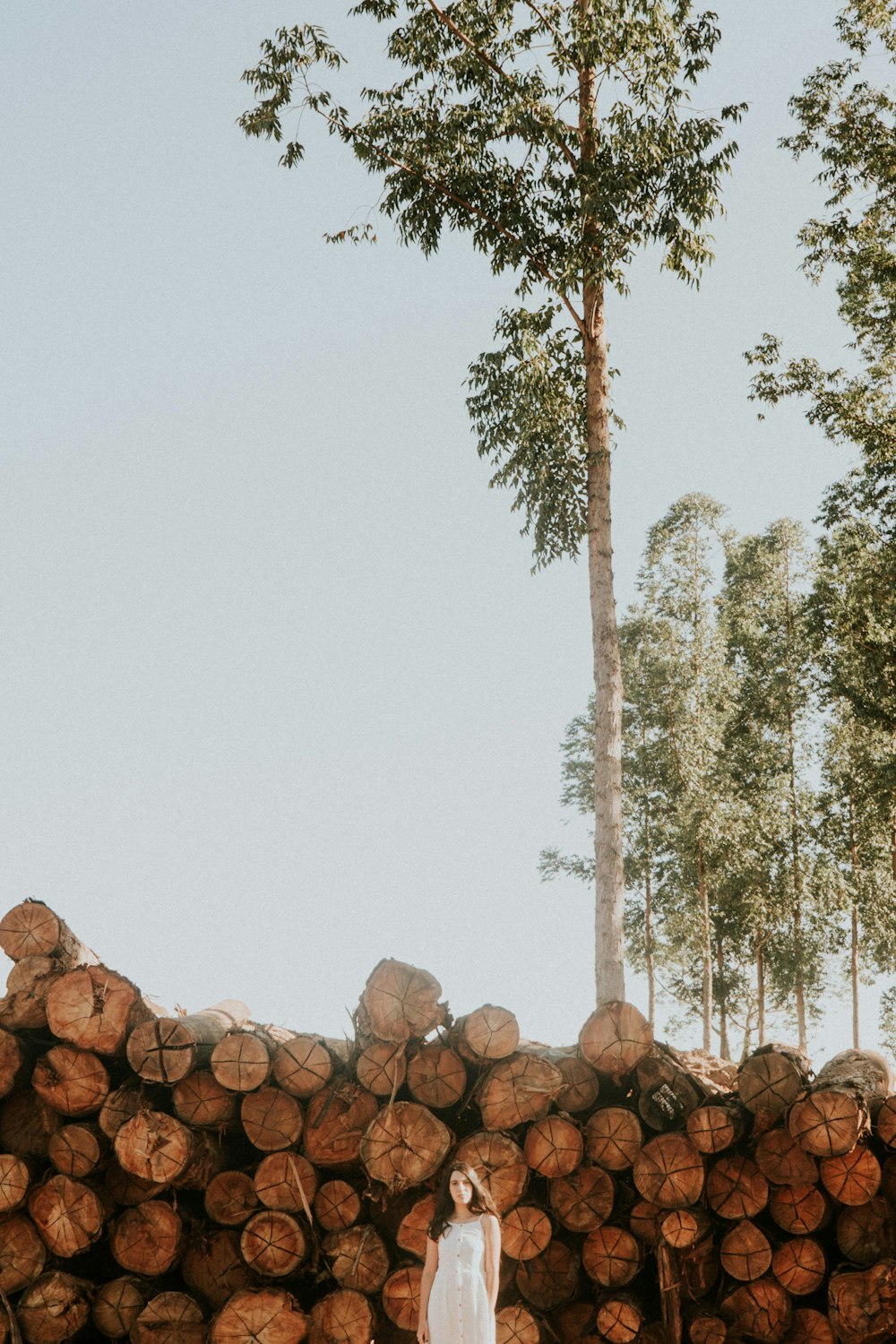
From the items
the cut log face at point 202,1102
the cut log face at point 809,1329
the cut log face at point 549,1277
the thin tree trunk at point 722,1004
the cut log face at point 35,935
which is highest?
the thin tree trunk at point 722,1004

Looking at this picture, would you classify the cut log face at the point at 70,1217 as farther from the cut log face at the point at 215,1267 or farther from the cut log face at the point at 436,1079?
the cut log face at the point at 436,1079

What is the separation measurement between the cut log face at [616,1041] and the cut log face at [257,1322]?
7.99 feet

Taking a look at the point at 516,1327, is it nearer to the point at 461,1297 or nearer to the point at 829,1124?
the point at 461,1297

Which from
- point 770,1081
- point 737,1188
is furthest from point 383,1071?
point 770,1081

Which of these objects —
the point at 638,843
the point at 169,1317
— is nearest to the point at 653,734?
the point at 638,843

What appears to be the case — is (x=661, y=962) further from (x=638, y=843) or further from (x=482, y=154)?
(x=482, y=154)

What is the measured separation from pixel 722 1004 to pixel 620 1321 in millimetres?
24235

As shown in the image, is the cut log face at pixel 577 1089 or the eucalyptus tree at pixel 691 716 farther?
the eucalyptus tree at pixel 691 716

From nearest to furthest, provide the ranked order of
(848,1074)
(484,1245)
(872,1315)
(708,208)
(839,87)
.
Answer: (484,1245) → (872,1315) → (848,1074) → (708,208) → (839,87)

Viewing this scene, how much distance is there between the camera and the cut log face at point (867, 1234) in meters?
7.43

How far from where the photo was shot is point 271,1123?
7.45m

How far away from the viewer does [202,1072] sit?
7547 mm

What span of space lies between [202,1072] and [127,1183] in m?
0.92

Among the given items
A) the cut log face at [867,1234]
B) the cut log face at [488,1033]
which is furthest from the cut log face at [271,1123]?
the cut log face at [867,1234]
